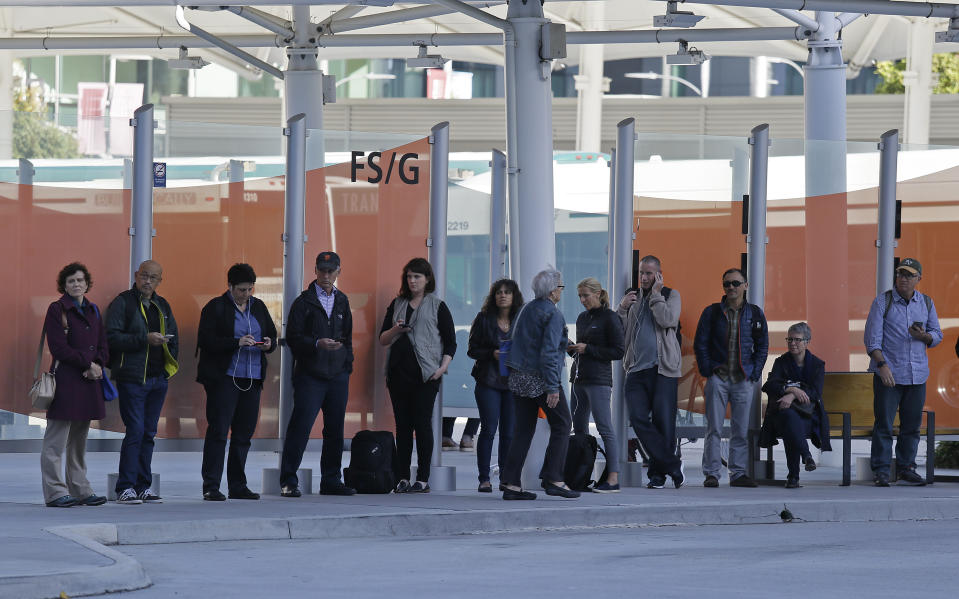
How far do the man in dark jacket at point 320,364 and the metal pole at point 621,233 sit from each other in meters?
2.37

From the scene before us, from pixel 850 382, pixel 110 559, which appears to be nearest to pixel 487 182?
pixel 850 382

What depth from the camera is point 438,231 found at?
42.3 feet

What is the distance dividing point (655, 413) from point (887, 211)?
2.90m

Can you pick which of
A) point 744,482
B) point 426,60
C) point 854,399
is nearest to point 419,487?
point 744,482

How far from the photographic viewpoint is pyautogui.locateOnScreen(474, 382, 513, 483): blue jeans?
1255cm

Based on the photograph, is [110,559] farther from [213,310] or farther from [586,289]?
[586,289]

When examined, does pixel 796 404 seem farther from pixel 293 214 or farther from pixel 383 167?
pixel 293 214

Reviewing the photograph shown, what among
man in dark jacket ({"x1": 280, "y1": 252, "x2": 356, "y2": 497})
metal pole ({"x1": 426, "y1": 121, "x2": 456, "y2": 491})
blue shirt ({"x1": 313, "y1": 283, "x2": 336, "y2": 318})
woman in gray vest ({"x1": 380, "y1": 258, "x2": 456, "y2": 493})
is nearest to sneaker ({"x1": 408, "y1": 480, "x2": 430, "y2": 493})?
woman in gray vest ({"x1": 380, "y1": 258, "x2": 456, "y2": 493})

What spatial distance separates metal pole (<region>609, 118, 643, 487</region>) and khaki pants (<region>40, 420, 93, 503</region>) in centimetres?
428

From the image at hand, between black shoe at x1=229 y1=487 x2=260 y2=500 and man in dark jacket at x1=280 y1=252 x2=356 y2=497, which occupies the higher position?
man in dark jacket at x1=280 y1=252 x2=356 y2=497

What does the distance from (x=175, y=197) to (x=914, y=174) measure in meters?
6.36

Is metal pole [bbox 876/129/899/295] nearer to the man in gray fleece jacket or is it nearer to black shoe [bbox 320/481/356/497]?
the man in gray fleece jacket

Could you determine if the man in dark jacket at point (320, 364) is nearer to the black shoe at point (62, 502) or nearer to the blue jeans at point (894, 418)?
the black shoe at point (62, 502)

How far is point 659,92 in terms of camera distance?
2313 inches
